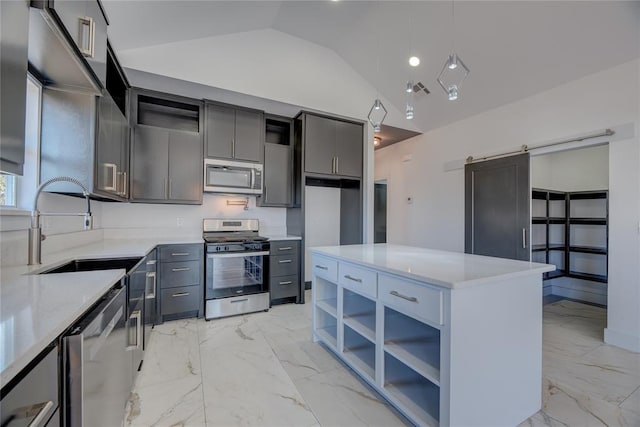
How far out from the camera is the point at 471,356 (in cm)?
142

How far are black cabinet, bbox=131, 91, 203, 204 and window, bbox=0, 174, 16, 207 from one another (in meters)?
1.33

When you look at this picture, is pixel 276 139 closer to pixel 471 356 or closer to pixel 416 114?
pixel 416 114

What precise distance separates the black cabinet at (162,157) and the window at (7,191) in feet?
4.37

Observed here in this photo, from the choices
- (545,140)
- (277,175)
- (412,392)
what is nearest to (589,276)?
(545,140)

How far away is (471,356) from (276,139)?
3765 millimetres

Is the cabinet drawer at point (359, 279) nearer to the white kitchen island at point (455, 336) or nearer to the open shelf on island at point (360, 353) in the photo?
the white kitchen island at point (455, 336)

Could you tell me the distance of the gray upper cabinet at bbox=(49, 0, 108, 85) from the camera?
1.34 m

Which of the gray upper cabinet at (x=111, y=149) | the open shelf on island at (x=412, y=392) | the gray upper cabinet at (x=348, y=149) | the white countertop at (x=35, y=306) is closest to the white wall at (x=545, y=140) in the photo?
the gray upper cabinet at (x=348, y=149)

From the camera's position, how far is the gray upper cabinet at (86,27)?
1337 mm

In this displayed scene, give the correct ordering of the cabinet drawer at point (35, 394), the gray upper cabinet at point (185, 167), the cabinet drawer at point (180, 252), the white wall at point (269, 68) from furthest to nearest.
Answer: the gray upper cabinet at point (185, 167) < the cabinet drawer at point (180, 252) < the white wall at point (269, 68) < the cabinet drawer at point (35, 394)

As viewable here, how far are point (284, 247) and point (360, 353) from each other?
1820mm

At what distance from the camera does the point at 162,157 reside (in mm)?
3324

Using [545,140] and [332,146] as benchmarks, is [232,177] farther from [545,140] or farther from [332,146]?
[545,140]

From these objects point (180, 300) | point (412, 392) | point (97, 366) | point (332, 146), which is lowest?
point (412, 392)
